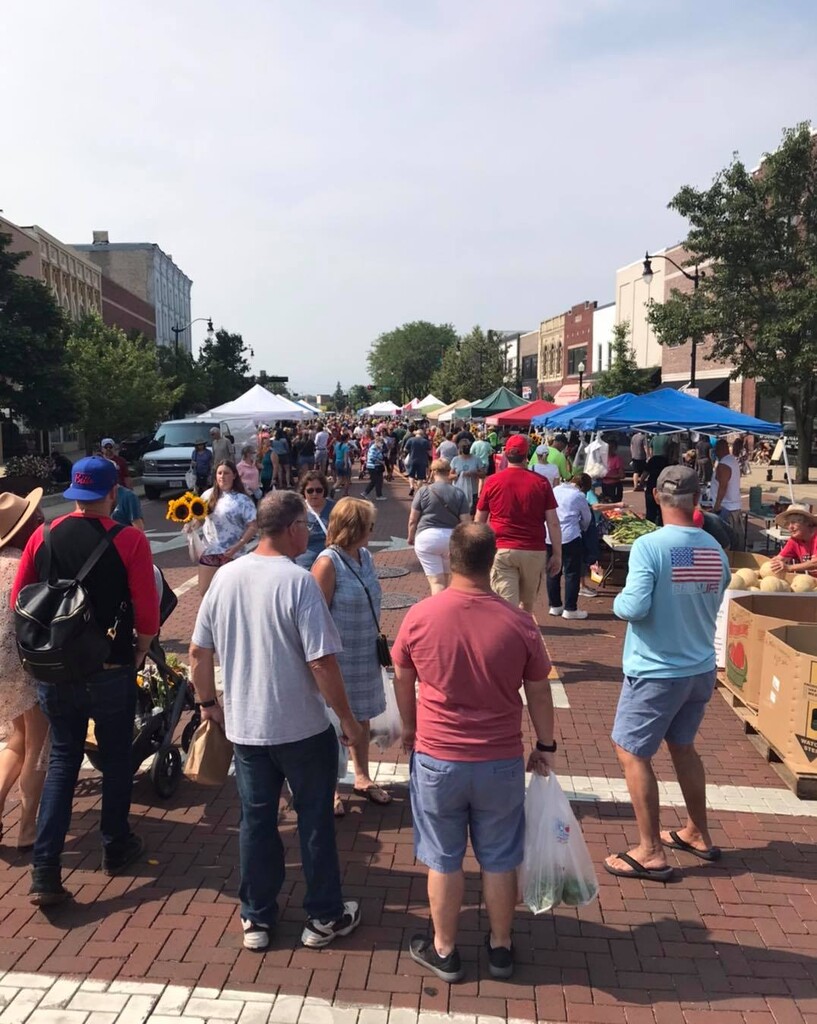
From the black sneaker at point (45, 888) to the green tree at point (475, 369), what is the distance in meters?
50.6

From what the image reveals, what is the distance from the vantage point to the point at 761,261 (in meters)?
23.0

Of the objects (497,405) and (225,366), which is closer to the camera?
(497,405)

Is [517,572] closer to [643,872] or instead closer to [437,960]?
[643,872]

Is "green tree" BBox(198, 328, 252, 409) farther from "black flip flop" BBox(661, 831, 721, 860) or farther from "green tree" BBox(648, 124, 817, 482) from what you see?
"black flip flop" BBox(661, 831, 721, 860)

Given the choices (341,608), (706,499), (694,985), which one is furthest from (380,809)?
(706,499)

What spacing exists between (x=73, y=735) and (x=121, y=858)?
2.35 ft

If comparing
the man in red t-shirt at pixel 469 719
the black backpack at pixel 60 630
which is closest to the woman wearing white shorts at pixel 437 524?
the black backpack at pixel 60 630

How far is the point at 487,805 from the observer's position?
2.96 meters

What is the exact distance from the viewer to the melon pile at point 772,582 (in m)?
Answer: 6.84

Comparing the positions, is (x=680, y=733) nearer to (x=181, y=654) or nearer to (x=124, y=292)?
(x=181, y=654)

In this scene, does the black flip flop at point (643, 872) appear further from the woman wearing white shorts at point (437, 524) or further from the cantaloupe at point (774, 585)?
the cantaloupe at point (774, 585)

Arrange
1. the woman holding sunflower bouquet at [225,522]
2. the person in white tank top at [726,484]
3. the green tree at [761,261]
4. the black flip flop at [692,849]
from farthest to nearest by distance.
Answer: the green tree at [761,261], the person in white tank top at [726,484], the woman holding sunflower bouquet at [225,522], the black flip flop at [692,849]

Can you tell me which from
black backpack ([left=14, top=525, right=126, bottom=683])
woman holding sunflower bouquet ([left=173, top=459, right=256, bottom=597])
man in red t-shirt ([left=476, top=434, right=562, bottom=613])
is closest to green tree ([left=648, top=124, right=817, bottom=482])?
man in red t-shirt ([left=476, top=434, right=562, bottom=613])

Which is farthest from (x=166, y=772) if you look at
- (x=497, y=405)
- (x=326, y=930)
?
(x=497, y=405)
